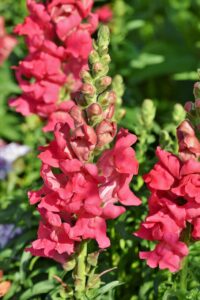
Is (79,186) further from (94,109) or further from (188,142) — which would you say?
(188,142)

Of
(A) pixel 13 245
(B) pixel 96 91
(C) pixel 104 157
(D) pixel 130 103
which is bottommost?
(D) pixel 130 103

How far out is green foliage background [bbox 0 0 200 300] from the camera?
2.77 meters

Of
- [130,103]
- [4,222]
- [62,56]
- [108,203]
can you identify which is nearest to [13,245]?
[4,222]

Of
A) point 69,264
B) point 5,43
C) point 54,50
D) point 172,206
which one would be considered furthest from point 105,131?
point 5,43

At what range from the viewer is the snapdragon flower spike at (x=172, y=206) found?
2160mm

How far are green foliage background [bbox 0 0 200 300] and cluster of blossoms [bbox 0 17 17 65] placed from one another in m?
0.06

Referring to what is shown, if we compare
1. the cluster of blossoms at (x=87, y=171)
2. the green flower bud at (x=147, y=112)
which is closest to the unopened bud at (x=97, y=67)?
the cluster of blossoms at (x=87, y=171)

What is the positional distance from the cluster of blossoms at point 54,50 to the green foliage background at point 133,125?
0.32 metres

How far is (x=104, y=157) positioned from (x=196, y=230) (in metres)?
0.34

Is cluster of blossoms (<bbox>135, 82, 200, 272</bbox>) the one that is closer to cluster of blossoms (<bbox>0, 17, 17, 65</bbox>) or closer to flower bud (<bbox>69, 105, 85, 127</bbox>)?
flower bud (<bbox>69, 105, 85, 127</bbox>)

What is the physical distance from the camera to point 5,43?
4.58 m

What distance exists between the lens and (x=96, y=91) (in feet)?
7.25

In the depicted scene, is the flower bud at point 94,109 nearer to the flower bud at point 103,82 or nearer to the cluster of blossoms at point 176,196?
the flower bud at point 103,82

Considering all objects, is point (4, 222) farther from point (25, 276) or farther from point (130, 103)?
point (130, 103)
